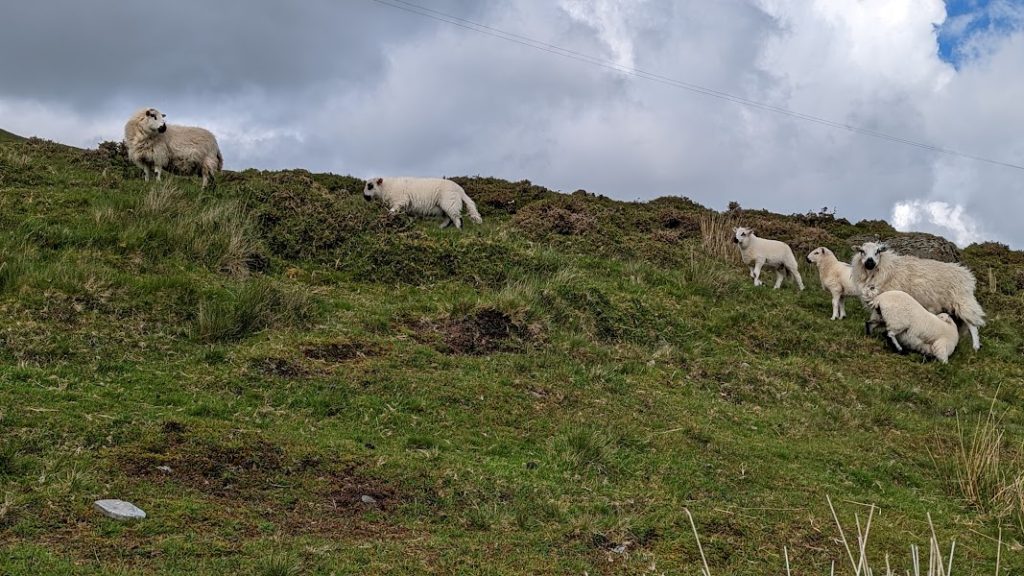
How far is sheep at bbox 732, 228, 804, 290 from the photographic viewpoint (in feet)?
63.7

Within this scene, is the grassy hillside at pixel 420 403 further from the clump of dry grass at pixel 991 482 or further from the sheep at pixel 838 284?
the sheep at pixel 838 284

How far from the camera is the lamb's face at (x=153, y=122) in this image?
52.2 ft

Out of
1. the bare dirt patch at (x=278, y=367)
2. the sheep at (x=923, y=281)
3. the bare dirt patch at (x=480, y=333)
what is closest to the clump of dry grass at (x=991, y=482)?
the bare dirt patch at (x=480, y=333)

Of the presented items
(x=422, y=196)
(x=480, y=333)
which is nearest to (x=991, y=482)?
(x=480, y=333)

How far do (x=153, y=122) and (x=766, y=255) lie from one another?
46.4 ft

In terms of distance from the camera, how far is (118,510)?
211 inches

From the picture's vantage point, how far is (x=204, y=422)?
24.1 ft

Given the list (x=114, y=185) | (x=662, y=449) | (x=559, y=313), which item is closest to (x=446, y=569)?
(x=662, y=449)

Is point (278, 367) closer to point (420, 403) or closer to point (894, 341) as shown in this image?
point (420, 403)

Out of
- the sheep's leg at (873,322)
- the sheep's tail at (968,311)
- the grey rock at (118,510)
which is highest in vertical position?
the sheep's tail at (968,311)

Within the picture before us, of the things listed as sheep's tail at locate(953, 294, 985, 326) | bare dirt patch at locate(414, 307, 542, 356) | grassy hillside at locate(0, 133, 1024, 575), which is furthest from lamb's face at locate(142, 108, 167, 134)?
sheep's tail at locate(953, 294, 985, 326)

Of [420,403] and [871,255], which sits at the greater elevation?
[871,255]

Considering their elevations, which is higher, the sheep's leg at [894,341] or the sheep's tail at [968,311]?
the sheep's tail at [968,311]

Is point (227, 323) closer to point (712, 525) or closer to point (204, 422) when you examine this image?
point (204, 422)
